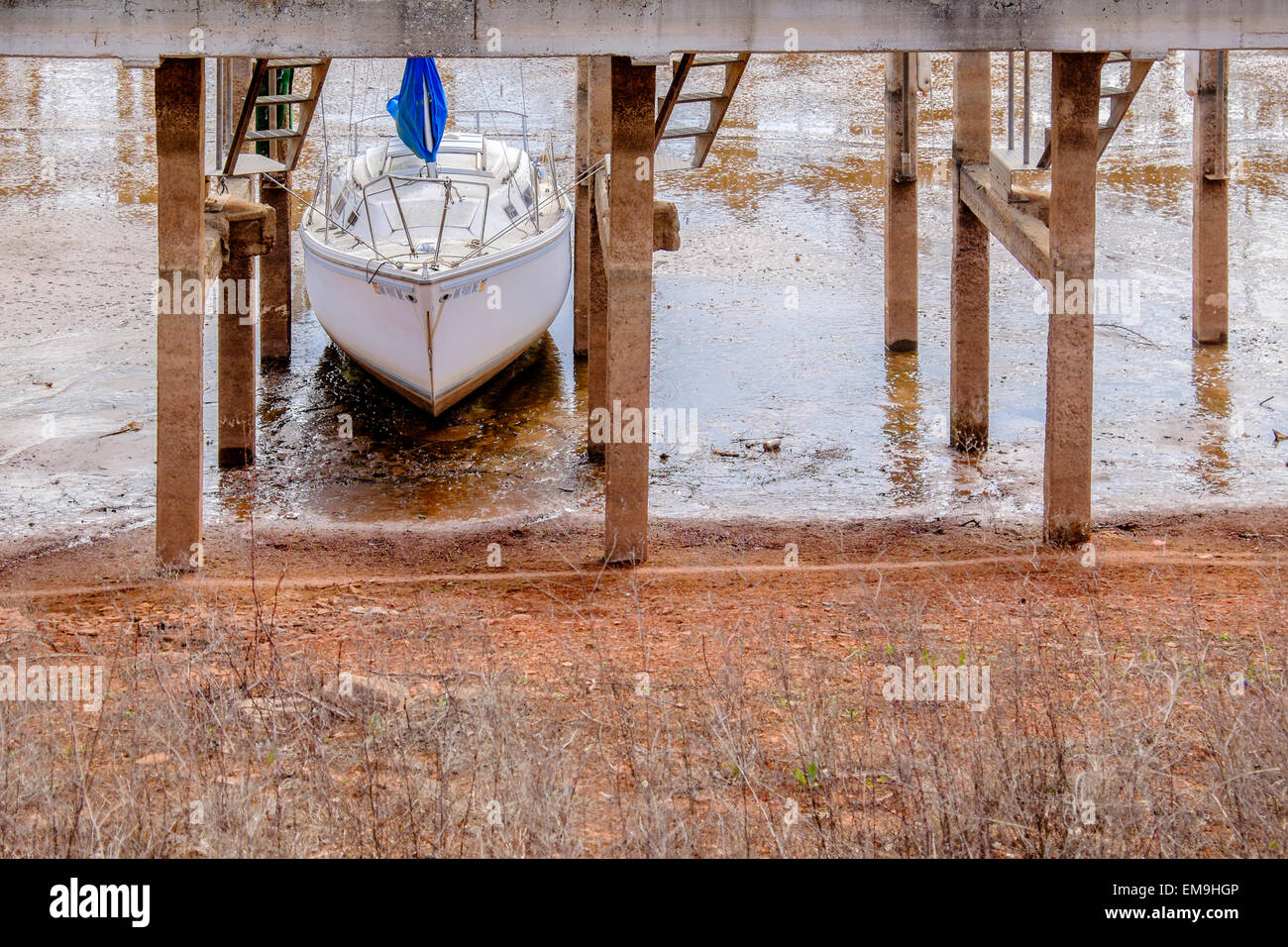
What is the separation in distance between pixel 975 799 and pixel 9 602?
6.90 metres

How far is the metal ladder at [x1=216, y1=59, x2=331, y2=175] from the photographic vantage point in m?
11.2

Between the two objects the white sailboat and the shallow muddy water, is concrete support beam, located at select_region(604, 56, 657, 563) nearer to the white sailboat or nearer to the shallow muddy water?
the shallow muddy water

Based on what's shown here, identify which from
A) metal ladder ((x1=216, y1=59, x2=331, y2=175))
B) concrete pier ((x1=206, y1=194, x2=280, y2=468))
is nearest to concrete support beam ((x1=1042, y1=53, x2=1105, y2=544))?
metal ladder ((x1=216, y1=59, x2=331, y2=175))

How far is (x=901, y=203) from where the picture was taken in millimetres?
16531

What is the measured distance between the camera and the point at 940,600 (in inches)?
378

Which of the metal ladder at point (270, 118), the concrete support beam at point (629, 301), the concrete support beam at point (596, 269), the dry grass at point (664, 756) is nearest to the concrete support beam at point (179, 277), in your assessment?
the metal ladder at point (270, 118)

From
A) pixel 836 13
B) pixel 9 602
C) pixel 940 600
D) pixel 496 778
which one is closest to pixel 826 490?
pixel 940 600

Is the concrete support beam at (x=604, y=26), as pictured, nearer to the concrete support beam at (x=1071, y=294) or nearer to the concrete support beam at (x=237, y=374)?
the concrete support beam at (x=1071, y=294)

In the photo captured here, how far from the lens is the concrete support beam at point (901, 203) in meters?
16.0

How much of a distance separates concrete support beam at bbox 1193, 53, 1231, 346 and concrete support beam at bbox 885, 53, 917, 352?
121 inches

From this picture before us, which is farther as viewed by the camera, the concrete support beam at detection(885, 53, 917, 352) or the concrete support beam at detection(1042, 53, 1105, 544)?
the concrete support beam at detection(885, 53, 917, 352)

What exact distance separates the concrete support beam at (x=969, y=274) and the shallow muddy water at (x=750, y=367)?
1.32 ft

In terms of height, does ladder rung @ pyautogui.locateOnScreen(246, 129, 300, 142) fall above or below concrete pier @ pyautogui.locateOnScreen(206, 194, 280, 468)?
above

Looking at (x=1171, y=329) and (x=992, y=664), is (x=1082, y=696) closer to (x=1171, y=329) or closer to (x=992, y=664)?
(x=992, y=664)
